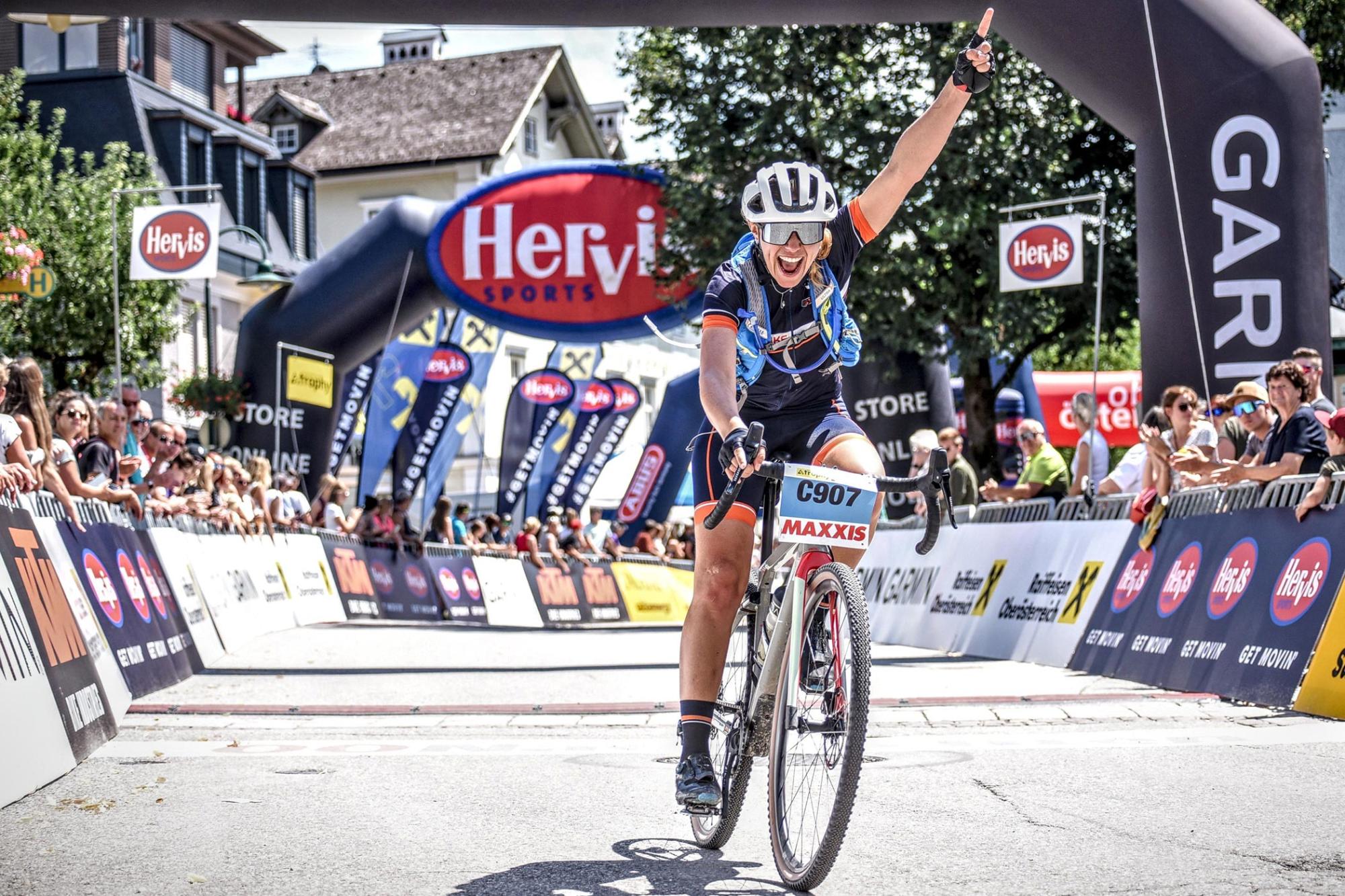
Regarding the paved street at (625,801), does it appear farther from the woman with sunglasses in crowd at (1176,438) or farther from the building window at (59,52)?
the building window at (59,52)

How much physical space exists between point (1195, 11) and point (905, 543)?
20.8 ft

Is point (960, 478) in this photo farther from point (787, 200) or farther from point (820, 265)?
point (787, 200)

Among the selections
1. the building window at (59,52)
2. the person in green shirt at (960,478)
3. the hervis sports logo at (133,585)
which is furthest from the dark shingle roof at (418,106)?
the hervis sports logo at (133,585)

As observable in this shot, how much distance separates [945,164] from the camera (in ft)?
68.9

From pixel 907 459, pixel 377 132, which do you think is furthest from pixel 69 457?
pixel 377 132

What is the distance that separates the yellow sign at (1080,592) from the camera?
37.9 feet

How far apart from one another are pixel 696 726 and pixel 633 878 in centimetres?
56

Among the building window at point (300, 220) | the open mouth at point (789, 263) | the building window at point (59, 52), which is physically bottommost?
the open mouth at point (789, 263)

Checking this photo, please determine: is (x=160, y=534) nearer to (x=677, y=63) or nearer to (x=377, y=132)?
(x=677, y=63)

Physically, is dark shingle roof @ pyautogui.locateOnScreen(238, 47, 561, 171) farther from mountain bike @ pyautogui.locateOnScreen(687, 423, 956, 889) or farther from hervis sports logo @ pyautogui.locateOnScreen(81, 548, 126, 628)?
mountain bike @ pyautogui.locateOnScreen(687, 423, 956, 889)

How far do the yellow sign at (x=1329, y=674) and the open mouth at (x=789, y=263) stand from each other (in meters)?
4.08

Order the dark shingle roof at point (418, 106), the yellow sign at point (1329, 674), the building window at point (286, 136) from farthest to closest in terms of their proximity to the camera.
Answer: the building window at point (286, 136) → the dark shingle roof at point (418, 106) → the yellow sign at point (1329, 674)

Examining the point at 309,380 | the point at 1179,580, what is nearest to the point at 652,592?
the point at 309,380

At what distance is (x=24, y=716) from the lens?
6520 millimetres
